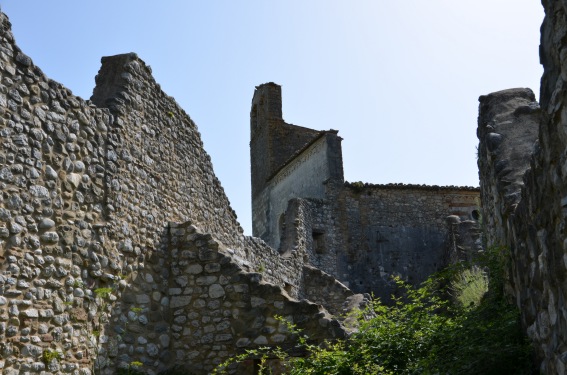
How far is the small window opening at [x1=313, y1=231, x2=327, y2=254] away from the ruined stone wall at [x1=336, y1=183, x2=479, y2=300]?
873 mm

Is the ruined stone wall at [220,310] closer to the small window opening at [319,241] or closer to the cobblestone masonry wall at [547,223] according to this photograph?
the cobblestone masonry wall at [547,223]

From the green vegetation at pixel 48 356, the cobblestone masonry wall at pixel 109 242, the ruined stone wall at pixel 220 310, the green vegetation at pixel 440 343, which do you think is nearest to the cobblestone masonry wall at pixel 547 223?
the green vegetation at pixel 440 343

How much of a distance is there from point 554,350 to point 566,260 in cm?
74

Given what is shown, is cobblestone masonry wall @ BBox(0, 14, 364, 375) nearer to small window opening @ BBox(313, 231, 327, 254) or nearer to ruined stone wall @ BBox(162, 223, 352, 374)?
ruined stone wall @ BBox(162, 223, 352, 374)

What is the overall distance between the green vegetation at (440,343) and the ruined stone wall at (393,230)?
13.7m

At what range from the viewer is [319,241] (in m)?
20.9

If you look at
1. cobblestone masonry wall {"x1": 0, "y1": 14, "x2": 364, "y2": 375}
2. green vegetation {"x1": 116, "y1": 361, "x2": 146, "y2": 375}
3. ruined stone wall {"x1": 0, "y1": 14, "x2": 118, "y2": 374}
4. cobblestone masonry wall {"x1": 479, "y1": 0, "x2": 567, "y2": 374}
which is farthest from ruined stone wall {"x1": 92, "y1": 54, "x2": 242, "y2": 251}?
cobblestone masonry wall {"x1": 479, "y1": 0, "x2": 567, "y2": 374}

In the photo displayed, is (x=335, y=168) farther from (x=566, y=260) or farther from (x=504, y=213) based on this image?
(x=566, y=260)

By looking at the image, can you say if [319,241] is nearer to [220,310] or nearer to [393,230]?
[393,230]

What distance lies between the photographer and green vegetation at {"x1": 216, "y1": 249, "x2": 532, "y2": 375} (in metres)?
5.34

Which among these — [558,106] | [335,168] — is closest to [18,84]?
[558,106]

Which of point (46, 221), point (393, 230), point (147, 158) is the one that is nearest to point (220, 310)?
point (147, 158)

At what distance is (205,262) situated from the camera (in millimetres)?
9430

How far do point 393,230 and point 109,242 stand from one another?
15.5 m
